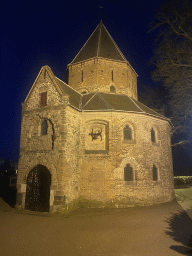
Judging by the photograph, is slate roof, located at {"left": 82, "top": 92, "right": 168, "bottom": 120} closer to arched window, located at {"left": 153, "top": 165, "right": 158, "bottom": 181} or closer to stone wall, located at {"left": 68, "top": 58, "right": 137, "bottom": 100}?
stone wall, located at {"left": 68, "top": 58, "right": 137, "bottom": 100}

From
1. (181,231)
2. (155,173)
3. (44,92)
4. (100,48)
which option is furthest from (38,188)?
(100,48)

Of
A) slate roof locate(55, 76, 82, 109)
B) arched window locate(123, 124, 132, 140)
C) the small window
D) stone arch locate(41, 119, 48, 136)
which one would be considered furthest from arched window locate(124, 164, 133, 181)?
the small window

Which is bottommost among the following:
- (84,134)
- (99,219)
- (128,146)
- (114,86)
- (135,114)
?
(99,219)

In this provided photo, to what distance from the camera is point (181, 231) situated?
9.16 metres

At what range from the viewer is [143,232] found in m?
8.98

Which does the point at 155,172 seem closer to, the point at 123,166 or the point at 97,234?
the point at 123,166

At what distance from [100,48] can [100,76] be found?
13.4ft

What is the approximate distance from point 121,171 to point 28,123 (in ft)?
27.6

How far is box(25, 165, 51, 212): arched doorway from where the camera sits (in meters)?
14.2

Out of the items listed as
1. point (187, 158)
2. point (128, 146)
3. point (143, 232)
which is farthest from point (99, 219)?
point (187, 158)

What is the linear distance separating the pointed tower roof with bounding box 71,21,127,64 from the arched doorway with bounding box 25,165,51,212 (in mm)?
13230

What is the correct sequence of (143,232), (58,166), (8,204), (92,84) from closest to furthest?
1. (143,232)
2. (58,166)
3. (8,204)
4. (92,84)

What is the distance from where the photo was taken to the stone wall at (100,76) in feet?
65.6

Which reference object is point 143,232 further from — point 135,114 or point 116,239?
point 135,114
